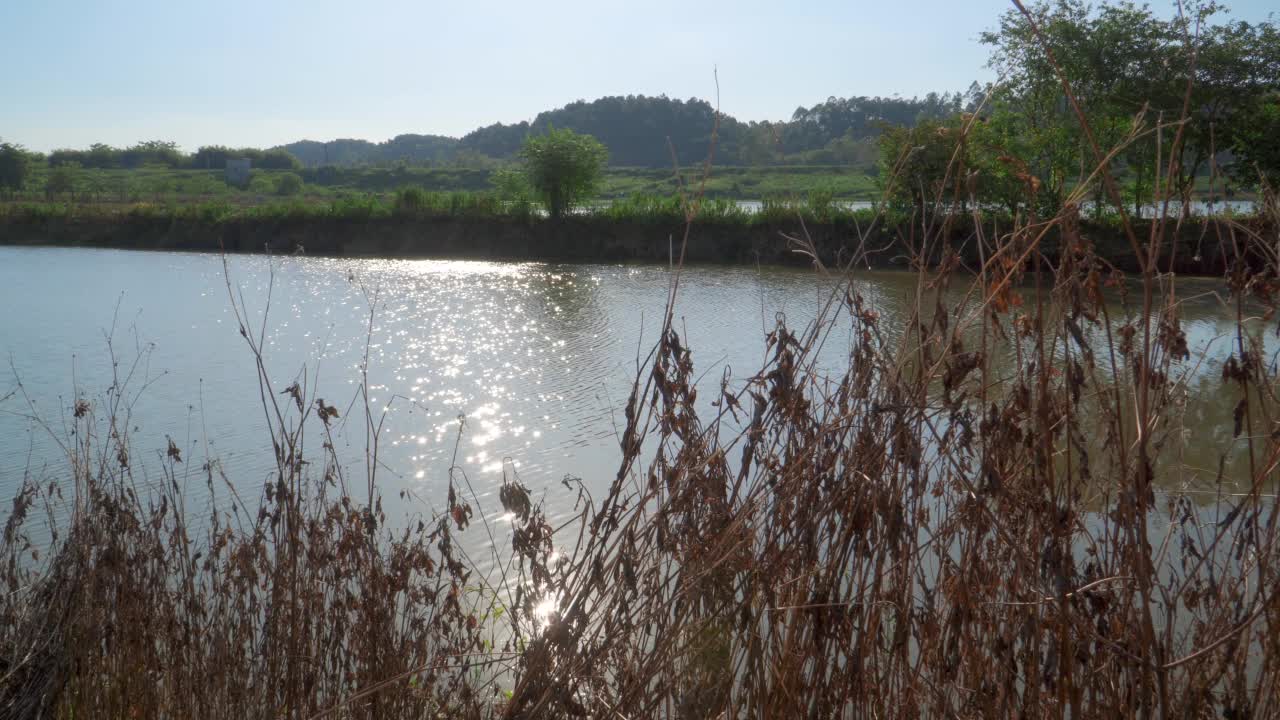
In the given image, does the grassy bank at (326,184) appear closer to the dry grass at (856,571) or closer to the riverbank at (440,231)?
the riverbank at (440,231)

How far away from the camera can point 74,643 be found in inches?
96.9

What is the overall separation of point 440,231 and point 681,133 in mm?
7397

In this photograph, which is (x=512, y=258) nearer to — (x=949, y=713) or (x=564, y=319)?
(x=564, y=319)

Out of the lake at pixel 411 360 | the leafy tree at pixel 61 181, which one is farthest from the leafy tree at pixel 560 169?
the leafy tree at pixel 61 181

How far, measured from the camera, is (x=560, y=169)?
2498 cm

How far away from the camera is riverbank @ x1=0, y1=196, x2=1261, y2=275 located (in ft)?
71.3

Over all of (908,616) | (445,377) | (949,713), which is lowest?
(445,377)

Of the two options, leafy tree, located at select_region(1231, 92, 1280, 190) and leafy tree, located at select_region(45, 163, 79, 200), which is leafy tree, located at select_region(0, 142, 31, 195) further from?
leafy tree, located at select_region(1231, 92, 1280, 190)

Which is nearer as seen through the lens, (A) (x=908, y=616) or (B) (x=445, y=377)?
(A) (x=908, y=616)

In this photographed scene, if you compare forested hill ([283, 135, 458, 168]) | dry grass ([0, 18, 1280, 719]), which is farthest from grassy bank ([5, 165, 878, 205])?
dry grass ([0, 18, 1280, 719])

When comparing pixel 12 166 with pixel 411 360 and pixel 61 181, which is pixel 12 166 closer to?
pixel 61 181

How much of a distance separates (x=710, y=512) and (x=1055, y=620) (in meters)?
0.58

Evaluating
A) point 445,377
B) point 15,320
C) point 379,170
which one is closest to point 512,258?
point 15,320

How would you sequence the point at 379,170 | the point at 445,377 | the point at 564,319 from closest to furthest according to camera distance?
the point at 445,377 → the point at 564,319 → the point at 379,170
